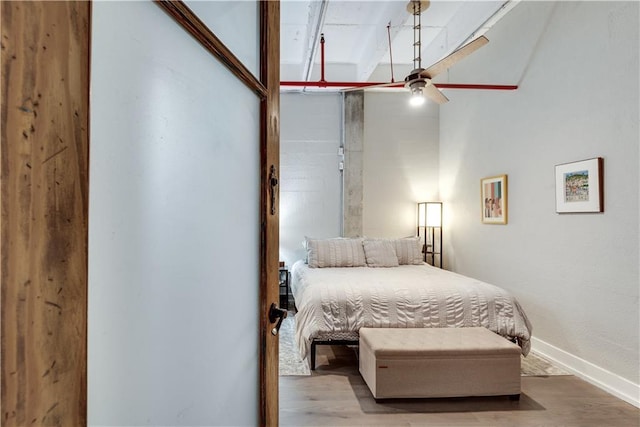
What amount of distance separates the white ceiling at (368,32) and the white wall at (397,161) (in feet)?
1.49

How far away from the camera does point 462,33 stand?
3643 mm

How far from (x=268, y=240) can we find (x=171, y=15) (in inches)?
25.3

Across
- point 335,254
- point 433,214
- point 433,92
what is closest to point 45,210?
point 433,92

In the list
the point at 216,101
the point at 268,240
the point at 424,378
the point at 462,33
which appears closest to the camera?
the point at 216,101

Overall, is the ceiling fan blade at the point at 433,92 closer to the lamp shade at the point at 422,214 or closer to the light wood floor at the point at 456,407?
the lamp shade at the point at 422,214

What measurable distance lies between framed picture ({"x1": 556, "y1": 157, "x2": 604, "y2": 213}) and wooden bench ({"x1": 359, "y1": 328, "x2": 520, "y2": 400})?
126 centimetres

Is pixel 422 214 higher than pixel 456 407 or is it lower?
higher

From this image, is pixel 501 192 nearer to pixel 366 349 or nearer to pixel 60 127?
pixel 366 349

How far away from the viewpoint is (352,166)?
505 cm

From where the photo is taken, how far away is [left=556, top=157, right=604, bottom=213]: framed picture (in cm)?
264

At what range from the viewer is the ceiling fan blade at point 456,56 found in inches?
94.3

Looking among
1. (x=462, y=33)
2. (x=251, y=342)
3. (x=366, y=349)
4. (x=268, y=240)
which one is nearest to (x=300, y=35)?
(x=462, y=33)

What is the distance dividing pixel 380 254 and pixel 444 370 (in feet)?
6.43

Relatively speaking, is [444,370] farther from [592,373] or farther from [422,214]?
[422,214]
